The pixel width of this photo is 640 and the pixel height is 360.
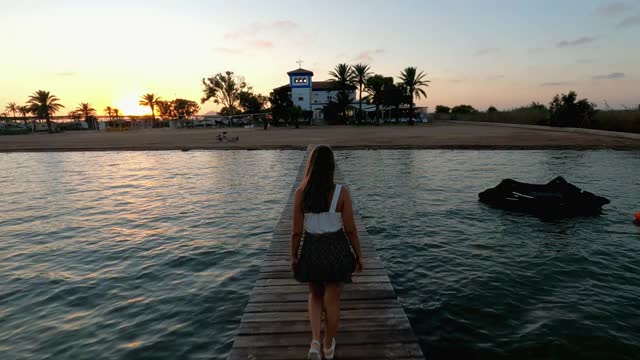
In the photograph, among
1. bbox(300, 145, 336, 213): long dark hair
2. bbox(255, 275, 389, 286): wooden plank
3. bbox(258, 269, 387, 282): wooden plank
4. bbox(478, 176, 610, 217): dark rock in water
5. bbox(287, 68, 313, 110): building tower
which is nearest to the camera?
bbox(300, 145, 336, 213): long dark hair

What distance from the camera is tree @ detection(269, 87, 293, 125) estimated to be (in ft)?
233

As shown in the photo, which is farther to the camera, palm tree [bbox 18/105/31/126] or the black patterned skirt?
palm tree [bbox 18/105/31/126]

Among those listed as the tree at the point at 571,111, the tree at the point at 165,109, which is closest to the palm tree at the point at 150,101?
the tree at the point at 165,109

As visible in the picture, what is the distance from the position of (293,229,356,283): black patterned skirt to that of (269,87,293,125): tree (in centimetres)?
6981

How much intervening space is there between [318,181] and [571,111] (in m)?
50.4

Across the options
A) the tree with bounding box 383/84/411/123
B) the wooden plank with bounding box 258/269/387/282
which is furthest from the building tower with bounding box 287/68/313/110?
the wooden plank with bounding box 258/269/387/282

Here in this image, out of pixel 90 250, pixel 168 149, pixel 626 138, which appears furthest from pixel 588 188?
pixel 168 149

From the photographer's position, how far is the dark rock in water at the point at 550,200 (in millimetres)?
11445

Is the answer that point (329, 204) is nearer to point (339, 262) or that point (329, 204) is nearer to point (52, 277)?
point (339, 262)

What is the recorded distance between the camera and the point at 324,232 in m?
3.54

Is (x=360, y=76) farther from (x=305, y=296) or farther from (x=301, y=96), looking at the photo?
(x=305, y=296)

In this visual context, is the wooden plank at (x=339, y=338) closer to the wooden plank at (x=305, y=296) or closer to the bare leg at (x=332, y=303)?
the bare leg at (x=332, y=303)

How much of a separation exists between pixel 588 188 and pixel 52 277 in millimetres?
19242

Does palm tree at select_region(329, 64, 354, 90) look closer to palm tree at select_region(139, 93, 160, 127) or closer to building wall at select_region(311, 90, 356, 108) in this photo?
building wall at select_region(311, 90, 356, 108)
